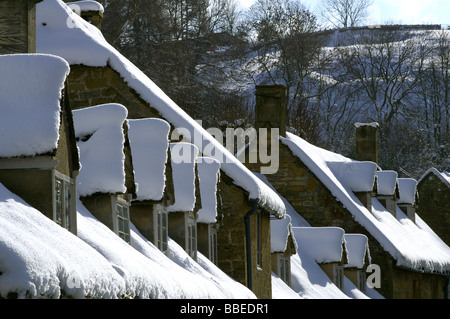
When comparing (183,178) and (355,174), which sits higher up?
(183,178)

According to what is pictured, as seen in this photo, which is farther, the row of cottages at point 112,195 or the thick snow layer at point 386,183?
the thick snow layer at point 386,183

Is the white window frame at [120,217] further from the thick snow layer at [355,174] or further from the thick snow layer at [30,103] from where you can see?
the thick snow layer at [355,174]

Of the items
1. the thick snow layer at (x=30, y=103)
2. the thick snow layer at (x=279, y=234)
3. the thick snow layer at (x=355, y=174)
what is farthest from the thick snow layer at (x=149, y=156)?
the thick snow layer at (x=355, y=174)

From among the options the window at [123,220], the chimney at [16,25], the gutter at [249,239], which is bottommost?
the gutter at [249,239]

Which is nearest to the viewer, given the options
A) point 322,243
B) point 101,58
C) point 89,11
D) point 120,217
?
point 120,217

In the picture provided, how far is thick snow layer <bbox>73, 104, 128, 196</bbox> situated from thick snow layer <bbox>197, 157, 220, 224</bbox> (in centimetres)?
433

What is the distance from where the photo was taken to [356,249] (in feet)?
84.3

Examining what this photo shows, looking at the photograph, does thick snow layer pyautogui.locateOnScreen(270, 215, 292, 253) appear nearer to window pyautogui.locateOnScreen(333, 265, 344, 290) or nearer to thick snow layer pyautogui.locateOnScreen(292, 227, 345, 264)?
thick snow layer pyautogui.locateOnScreen(292, 227, 345, 264)

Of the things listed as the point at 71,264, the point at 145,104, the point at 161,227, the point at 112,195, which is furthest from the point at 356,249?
the point at 71,264

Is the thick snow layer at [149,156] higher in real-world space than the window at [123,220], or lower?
higher

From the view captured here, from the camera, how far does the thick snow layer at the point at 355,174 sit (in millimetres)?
29922

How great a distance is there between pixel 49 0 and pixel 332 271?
10276mm

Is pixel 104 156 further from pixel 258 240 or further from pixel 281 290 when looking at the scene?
pixel 281 290

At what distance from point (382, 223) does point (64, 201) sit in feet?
72.6
